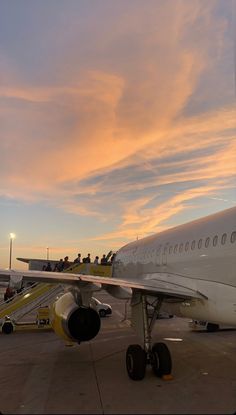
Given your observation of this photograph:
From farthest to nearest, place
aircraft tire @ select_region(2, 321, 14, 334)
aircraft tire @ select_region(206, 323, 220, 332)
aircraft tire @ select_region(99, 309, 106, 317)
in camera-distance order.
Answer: aircraft tire @ select_region(99, 309, 106, 317) < aircraft tire @ select_region(2, 321, 14, 334) < aircraft tire @ select_region(206, 323, 220, 332)

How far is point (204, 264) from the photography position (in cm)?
891

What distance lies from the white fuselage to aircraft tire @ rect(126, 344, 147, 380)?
5.07 feet

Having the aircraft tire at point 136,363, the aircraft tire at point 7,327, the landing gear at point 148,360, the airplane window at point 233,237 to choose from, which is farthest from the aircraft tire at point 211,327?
the aircraft tire at point 7,327

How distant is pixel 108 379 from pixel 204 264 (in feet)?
10.5

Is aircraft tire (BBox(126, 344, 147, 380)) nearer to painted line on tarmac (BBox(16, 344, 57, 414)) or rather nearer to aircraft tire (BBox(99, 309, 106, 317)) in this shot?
painted line on tarmac (BBox(16, 344, 57, 414))

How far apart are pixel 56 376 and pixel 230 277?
4.25 m

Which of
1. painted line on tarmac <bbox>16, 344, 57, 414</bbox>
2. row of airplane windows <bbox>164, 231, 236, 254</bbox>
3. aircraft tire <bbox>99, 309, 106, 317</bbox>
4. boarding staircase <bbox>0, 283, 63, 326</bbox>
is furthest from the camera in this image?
aircraft tire <bbox>99, 309, 106, 317</bbox>

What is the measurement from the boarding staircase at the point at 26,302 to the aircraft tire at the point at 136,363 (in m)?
7.57

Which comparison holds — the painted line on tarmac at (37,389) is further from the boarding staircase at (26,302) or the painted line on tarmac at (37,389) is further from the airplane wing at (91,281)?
the boarding staircase at (26,302)

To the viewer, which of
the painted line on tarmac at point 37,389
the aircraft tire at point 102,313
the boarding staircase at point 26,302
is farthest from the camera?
the aircraft tire at point 102,313

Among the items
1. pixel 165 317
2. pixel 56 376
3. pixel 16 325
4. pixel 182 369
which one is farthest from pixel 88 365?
pixel 165 317

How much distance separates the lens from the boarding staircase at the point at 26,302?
1522 cm

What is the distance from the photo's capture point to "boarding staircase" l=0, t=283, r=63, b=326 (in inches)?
599

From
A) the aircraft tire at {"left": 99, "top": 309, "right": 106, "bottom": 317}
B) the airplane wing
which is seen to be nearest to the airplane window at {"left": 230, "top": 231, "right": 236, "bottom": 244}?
the airplane wing
